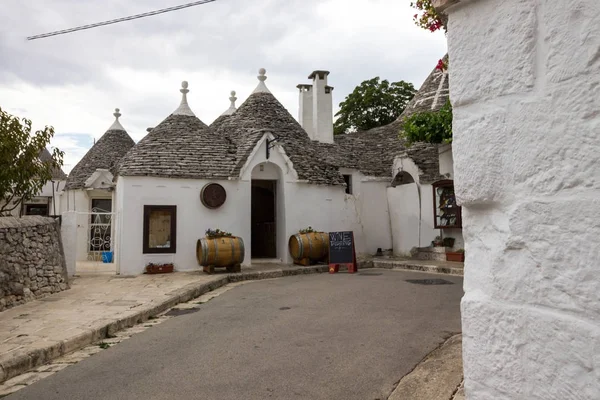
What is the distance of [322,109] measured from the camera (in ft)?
66.3

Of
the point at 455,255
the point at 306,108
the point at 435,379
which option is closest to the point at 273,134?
the point at 306,108

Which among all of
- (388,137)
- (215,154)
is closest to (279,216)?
(215,154)

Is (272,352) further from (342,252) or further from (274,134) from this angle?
(274,134)

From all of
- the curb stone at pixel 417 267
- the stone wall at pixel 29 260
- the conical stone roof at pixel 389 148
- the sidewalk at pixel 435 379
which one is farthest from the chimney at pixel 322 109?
the sidewalk at pixel 435 379

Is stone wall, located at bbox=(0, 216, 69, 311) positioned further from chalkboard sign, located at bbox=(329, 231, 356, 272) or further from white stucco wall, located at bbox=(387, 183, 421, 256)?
white stucco wall, located at bbox=(387, 183, 421, 256)

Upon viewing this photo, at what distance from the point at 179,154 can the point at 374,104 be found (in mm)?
21053

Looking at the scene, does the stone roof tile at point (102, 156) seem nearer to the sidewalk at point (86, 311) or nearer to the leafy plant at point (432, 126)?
the sidewalk at point (86, 311)

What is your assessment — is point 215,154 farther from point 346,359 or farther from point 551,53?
point 551,53

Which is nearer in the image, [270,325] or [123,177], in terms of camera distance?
[270,325]

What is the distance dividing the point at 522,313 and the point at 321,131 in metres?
18.9

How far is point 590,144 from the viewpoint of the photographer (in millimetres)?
1404

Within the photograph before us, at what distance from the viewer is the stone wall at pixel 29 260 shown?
7.95 metres

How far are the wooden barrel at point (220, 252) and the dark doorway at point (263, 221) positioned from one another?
149 inches

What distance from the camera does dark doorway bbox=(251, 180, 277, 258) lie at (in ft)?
56.0
